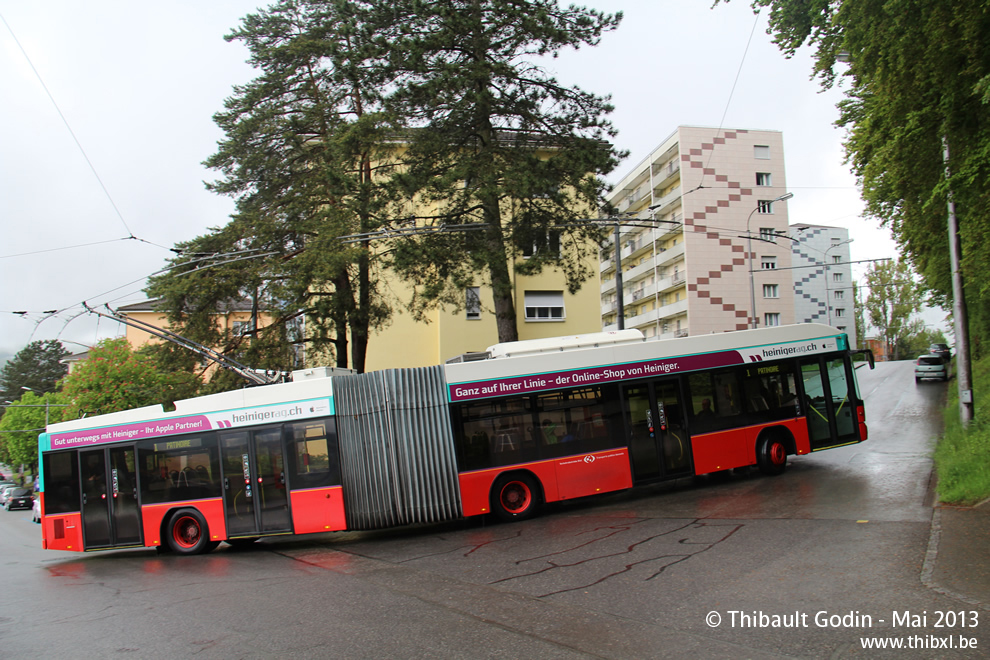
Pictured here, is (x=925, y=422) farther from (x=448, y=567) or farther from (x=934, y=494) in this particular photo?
(x=448, y=567)

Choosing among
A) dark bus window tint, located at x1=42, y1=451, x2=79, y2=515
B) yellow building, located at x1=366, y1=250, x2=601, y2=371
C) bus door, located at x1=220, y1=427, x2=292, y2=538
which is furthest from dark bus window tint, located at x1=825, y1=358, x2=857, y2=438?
yellow building, located at x1=366, y1=250, x2=601, y2=371

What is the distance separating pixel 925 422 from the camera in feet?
69.4

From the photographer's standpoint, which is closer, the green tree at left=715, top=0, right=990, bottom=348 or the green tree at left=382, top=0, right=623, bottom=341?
the green tree at left=715, top=0, right=990, bottom=348

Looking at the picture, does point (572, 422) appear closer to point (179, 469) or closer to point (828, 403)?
point (828, 403)

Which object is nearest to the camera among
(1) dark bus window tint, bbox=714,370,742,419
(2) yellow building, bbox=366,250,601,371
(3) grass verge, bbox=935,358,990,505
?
(3) grass verge, bbox=935,358,990,505

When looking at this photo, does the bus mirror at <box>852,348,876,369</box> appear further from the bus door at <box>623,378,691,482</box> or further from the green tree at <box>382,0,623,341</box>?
the green tree at <box>382,0,623,341</box>

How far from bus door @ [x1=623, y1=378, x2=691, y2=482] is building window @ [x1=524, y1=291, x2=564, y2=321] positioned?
1990cm

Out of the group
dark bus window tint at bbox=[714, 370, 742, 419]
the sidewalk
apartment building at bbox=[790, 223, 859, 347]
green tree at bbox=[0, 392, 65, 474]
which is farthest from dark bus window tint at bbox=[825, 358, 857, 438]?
green tree at bbox=[0, 392, 65, 474]

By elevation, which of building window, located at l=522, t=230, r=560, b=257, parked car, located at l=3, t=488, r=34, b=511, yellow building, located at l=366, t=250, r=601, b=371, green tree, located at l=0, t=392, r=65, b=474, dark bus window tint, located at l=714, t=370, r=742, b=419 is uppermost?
building window, located at l=522, t=230, r=560, b=257

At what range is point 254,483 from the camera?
12.2 metres

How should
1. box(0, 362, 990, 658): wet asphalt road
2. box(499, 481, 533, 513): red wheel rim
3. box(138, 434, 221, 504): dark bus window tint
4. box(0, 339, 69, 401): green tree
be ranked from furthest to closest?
box(0, 339, 69, 401): green tree, box(138, 434, 221, 504): dark bus window tint, box(499, 481, 533, 513): red wheel rim, box(0, 362, 990, 658): wet asphalt road

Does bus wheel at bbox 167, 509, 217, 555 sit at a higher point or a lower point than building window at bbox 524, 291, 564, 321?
lower

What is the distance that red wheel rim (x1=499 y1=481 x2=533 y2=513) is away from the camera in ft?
40.5

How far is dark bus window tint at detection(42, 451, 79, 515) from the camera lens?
43.4 feet
